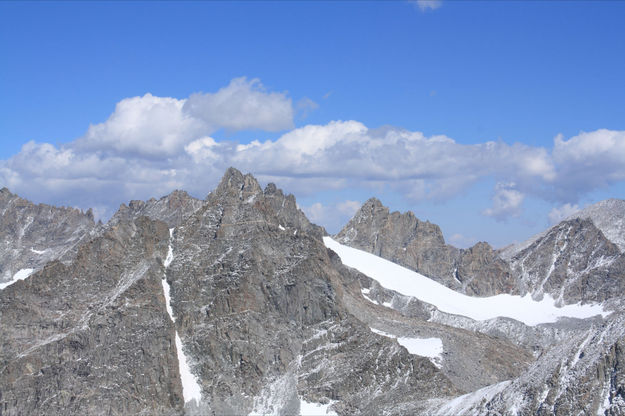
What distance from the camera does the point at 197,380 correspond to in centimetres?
15812

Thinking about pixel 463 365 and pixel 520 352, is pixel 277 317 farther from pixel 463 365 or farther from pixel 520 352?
pixel 520 352

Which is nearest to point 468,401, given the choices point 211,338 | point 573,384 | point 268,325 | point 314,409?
point 573,384

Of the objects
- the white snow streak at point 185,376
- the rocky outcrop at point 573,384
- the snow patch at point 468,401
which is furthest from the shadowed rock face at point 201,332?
the rocky outcrop at point 573,384

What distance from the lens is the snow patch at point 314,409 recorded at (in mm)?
146875

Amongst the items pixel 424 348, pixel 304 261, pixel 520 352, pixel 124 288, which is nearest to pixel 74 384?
pixel 124 288

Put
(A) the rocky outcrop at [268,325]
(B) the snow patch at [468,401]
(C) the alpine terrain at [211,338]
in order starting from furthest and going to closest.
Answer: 1. (A) the rocky outcrop at [268,325]
2. (C) the alpine terrain at [211,338]
3. (B) the snow patch at [468,401]

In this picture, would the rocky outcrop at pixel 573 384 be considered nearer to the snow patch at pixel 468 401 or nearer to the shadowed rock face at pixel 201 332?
the snow patch at pixel 468 401

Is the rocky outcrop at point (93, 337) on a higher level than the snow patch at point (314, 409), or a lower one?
higher

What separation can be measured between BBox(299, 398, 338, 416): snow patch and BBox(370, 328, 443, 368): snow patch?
33122 mm

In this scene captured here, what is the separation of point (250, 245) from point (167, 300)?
62.9 feet

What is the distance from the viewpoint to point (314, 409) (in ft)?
486

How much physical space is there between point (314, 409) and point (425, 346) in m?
41.8

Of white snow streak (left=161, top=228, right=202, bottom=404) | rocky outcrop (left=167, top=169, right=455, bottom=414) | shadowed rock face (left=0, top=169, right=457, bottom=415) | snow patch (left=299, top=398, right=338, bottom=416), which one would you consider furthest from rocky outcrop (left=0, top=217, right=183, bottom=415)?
snow patch (left=299, top=398, right=338, bottom=416)

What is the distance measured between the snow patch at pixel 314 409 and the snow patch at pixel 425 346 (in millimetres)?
Answer: 33122
